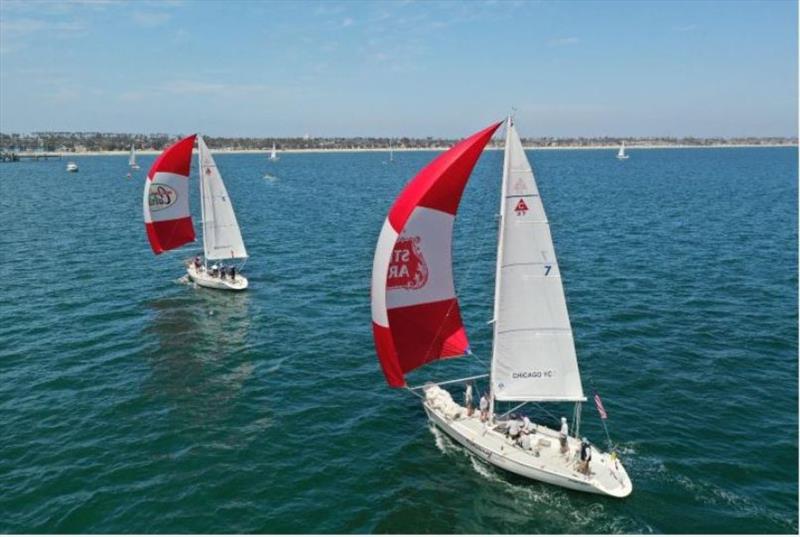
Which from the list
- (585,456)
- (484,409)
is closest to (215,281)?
(484,409)

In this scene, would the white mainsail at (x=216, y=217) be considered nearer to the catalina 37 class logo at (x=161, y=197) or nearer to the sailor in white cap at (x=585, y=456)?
the catalina 37 class logo at (x=161, y=197)

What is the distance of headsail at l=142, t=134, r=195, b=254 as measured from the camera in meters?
49.3

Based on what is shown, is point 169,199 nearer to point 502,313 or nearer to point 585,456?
point 502,313

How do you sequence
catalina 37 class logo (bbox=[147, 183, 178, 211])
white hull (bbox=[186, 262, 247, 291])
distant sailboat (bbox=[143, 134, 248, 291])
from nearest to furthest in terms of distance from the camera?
white hull (bbox=[186, 262, 247, 291]) < distant sailboat (bbox=[143, 134, 248, 291]) < catalina 37 class logo (bbox=[147, 183, 178, 211])

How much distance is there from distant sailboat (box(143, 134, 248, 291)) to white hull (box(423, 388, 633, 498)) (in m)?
28.0

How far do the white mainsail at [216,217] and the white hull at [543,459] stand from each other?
3136 cm

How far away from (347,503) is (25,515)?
11.6m

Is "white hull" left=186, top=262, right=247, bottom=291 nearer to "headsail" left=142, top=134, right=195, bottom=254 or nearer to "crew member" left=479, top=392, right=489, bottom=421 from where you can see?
"headsail" left=142, top=134, right=195, bottom=254

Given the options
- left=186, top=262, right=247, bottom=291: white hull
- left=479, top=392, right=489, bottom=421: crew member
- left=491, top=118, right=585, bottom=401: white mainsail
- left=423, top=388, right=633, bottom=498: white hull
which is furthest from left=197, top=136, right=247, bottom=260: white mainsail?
left=491, top=118, right=585, bottom=401: white mainsail

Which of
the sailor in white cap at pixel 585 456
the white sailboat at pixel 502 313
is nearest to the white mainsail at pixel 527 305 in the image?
the white sailboat at pixel 502 313

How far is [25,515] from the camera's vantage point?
70.4 feet

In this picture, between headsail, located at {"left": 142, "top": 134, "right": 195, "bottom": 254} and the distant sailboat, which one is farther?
headsail, located at {"left": 142, "top": 134, "right": 195, "bottom": 254}

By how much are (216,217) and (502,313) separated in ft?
110

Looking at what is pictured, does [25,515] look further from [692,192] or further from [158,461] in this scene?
[692,192]
